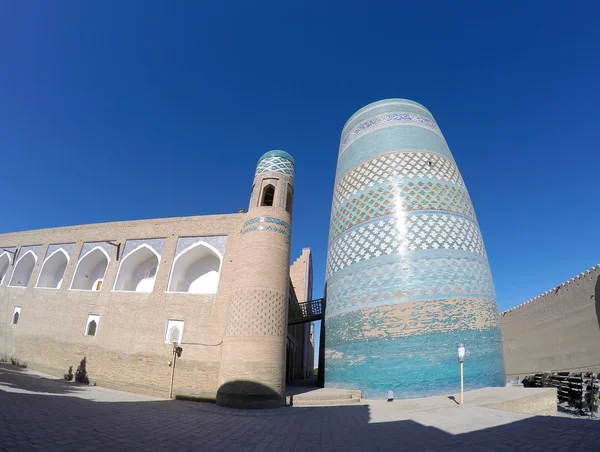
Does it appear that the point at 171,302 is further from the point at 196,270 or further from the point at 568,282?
the point at 568,282

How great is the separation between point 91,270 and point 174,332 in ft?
16.6

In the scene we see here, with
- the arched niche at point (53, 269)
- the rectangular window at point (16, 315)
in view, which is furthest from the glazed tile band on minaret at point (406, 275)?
the rectangular window at point (16, 315)

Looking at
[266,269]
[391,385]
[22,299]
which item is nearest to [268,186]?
[266,269]

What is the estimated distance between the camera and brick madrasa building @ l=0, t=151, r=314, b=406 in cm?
676

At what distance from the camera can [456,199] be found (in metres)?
8.26

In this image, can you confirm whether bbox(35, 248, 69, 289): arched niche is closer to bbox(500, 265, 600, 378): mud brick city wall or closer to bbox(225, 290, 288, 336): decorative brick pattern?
bbox(225, 290, 288, 336): decorative brick pattern

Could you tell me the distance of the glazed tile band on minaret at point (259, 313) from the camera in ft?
20.7

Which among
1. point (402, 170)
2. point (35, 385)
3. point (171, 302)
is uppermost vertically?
point (402, 170)

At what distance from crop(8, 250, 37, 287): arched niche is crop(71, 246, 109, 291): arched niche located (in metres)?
2.93

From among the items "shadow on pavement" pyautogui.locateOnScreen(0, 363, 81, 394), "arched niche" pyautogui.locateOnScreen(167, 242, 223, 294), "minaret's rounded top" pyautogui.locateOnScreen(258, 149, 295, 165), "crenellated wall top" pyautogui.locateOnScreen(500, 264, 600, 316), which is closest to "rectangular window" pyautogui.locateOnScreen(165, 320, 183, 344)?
"arched niche" pyautogui.locateOnScreen(167, 242, 223, 294)

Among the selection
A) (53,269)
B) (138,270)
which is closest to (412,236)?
(138,270)

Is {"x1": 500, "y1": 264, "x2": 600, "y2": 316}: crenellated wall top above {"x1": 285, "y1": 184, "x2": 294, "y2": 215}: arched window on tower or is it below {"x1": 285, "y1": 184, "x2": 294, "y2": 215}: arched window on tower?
below

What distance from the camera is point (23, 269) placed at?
12.5m

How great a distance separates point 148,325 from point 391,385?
20.5 feet
